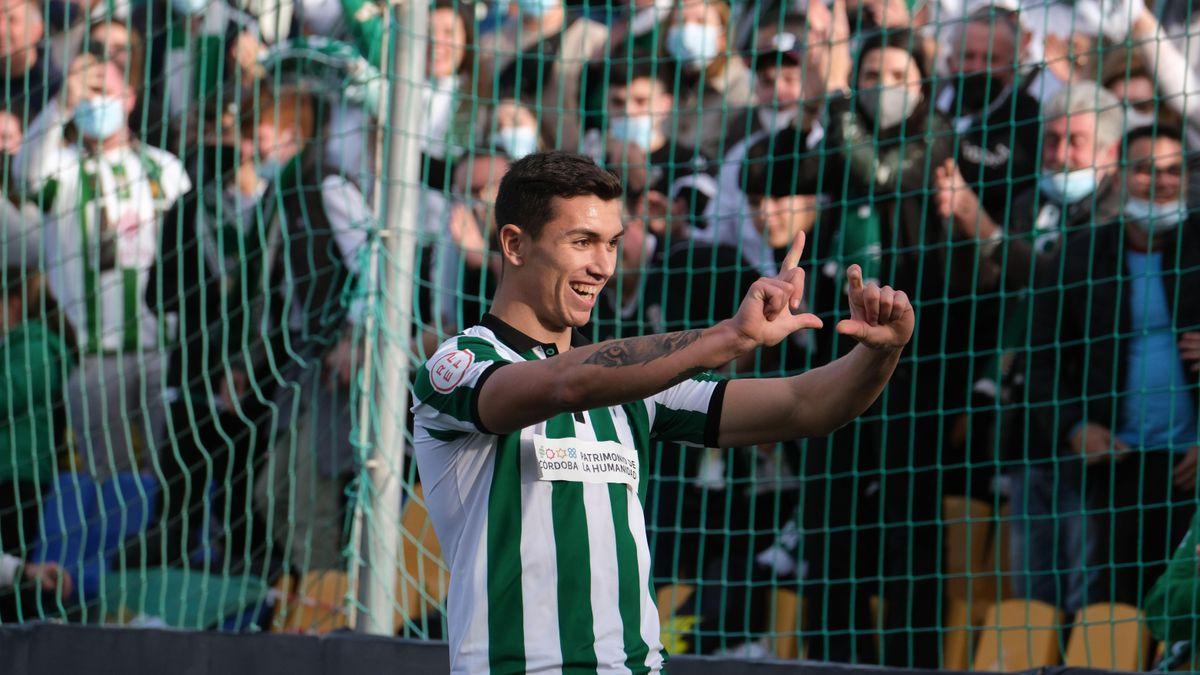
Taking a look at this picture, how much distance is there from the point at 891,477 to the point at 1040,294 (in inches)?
30.1

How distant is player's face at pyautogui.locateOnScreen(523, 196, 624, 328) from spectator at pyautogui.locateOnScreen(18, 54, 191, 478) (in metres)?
3.75

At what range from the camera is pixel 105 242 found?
662 cm

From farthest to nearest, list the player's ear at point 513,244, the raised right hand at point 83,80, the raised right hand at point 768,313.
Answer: the raised right hand at point 83,80, the player's ear at point 513,244, the raised right hand at point 768,313

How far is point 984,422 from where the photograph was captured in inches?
218

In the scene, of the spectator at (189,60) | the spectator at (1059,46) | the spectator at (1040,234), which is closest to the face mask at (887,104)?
the spectator at (1040,234)

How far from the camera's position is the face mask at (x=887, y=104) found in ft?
18.4

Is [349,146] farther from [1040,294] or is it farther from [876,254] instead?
[1040,294]

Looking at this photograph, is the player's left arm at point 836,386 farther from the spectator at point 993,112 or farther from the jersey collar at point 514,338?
the spectator at point 993,112

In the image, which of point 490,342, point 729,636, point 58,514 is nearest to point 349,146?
point 58,514

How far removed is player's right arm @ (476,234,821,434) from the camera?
2.44 m

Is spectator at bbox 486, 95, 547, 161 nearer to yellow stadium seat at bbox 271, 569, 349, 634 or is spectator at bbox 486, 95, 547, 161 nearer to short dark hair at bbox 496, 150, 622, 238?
yellow stadium seat at bbox 271, 569, 349, 634

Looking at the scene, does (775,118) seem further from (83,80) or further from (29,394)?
(29,394)

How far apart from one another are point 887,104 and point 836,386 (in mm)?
2961

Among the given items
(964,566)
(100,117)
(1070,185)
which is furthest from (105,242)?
(1070,185)
